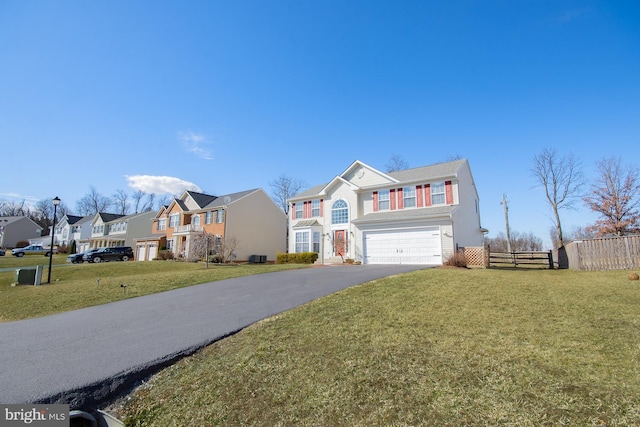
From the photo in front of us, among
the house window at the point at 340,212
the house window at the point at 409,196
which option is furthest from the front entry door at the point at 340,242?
the house window at the point at 409,196

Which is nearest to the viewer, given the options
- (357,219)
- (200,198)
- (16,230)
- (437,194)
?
(437,194)

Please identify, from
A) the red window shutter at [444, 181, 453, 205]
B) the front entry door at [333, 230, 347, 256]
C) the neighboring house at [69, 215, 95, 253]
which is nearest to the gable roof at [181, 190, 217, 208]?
the front entry door at [333, 230, 347, 256]

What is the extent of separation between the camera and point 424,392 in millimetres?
3717

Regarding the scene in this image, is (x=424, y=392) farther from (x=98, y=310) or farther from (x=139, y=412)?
(x=98, y=310)

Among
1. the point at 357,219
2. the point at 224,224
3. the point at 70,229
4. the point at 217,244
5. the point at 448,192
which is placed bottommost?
the point at 217,244

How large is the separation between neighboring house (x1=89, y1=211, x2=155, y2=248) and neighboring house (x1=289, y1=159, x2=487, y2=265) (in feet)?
104

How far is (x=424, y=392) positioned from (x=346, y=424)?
1.07m

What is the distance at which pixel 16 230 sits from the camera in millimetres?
62906

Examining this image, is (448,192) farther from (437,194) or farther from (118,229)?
(118,229)

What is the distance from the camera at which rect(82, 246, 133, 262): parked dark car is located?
31234mm

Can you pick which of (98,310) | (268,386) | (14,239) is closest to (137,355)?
(268,386)

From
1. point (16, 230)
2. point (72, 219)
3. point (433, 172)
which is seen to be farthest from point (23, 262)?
point (16, 230)

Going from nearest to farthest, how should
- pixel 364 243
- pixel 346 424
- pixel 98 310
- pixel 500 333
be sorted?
pixel 346 424
pixel 500 333
pixel 98 310
pixel 364 243

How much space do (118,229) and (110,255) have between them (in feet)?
53.7
